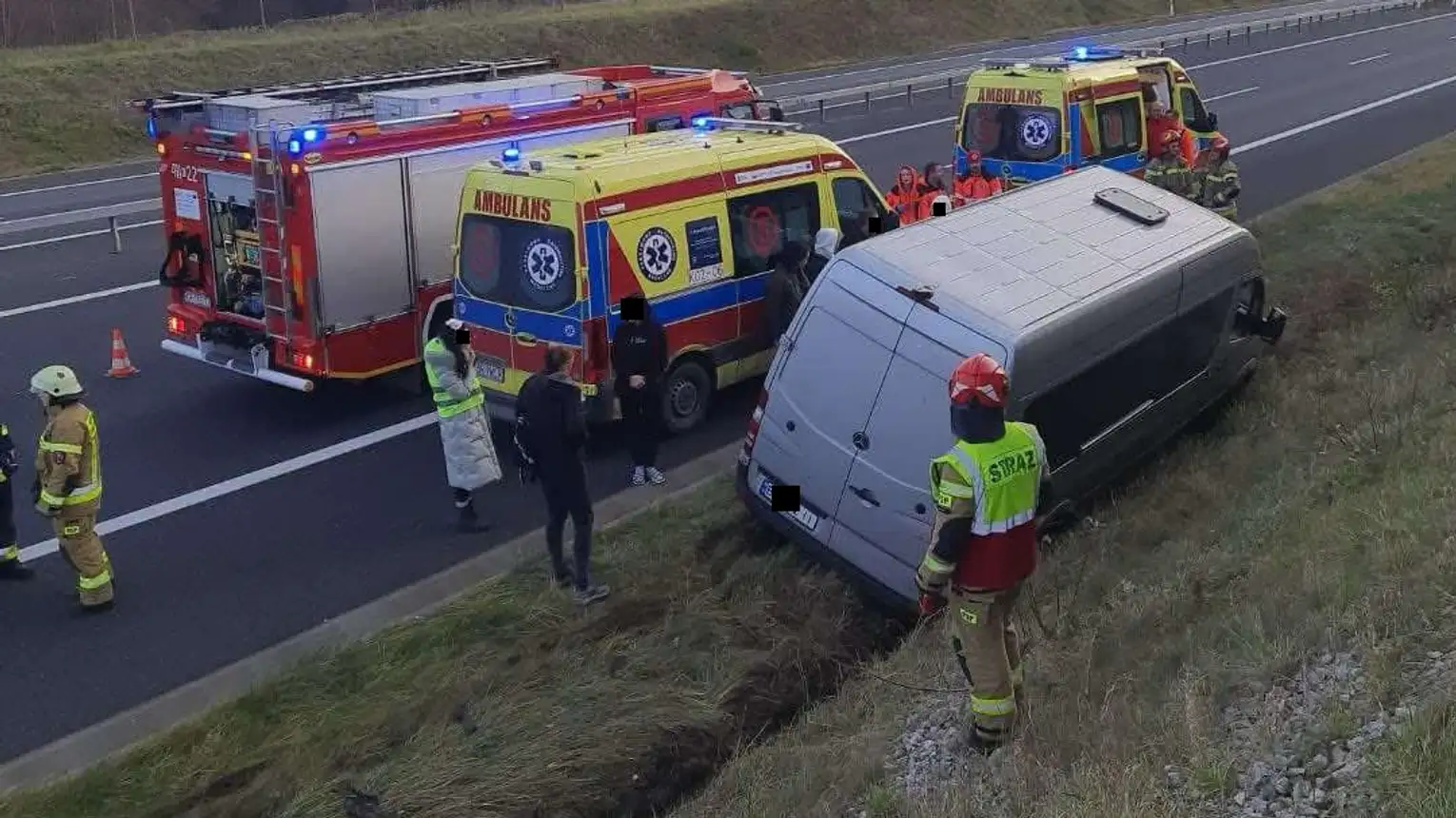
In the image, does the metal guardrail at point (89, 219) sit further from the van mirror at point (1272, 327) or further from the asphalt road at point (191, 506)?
the van mirror at point (1272, 327)

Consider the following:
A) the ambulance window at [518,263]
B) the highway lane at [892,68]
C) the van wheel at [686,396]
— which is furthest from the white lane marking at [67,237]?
the van wheel at [686,396]

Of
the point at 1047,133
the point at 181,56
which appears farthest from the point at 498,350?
the point at 181,56

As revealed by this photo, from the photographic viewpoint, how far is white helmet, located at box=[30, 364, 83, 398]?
25.6 ft

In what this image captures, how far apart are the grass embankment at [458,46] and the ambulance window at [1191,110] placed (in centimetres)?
1993

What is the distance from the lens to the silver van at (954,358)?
24.1 ft

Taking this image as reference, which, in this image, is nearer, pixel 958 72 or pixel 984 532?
pixel 984 532

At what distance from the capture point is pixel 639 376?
9.68m

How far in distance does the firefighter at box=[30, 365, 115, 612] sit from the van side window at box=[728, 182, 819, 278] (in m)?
4.91

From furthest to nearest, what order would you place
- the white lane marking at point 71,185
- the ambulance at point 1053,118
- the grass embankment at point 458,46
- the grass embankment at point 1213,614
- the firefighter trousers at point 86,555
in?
1. the grass embankment at point 458,46
2. the white lane marking at point 71,185
3. the ambulance at point 1053,118
4. the firefighter trousers at point 86,555
5. the grass embankment at point 1213,614

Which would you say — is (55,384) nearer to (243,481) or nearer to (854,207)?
(243,481)

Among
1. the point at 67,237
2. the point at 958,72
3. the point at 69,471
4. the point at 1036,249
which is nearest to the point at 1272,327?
the point at 1036,249

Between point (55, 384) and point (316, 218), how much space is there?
3131 millimetres

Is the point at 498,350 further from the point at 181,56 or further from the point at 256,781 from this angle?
the point at 181,56

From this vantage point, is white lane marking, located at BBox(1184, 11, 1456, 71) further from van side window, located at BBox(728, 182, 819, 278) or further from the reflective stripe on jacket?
the reflective stripe on jacket
